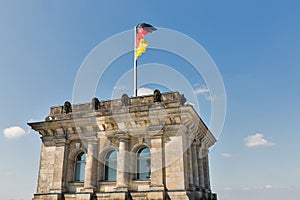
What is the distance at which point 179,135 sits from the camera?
19.0 m

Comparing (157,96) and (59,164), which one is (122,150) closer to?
(157,96)

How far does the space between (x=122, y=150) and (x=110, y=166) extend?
187cm

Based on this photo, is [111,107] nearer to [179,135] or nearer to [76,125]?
[76,125]

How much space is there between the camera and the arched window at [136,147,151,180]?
19569 mm

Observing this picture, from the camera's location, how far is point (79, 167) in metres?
21.6

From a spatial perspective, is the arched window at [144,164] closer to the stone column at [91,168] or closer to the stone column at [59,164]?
the stone column at [91,168]

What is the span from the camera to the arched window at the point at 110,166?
2038cm

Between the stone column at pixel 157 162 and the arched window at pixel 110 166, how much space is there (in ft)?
10.8

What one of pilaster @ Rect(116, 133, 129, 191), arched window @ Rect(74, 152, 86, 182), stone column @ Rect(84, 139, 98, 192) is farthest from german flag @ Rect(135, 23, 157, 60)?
arched window @ Rect(74, 152, 86, 182)

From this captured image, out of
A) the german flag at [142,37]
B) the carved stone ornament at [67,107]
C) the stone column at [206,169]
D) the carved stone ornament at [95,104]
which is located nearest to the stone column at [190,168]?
the stone column at [206,169]

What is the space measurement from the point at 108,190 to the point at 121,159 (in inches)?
95.7

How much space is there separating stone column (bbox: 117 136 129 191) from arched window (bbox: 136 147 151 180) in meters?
0.94

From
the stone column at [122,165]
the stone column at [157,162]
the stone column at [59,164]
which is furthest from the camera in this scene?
the stone column at [59,164]

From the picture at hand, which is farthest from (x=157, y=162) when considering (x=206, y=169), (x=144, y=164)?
(x=206, y=169)
